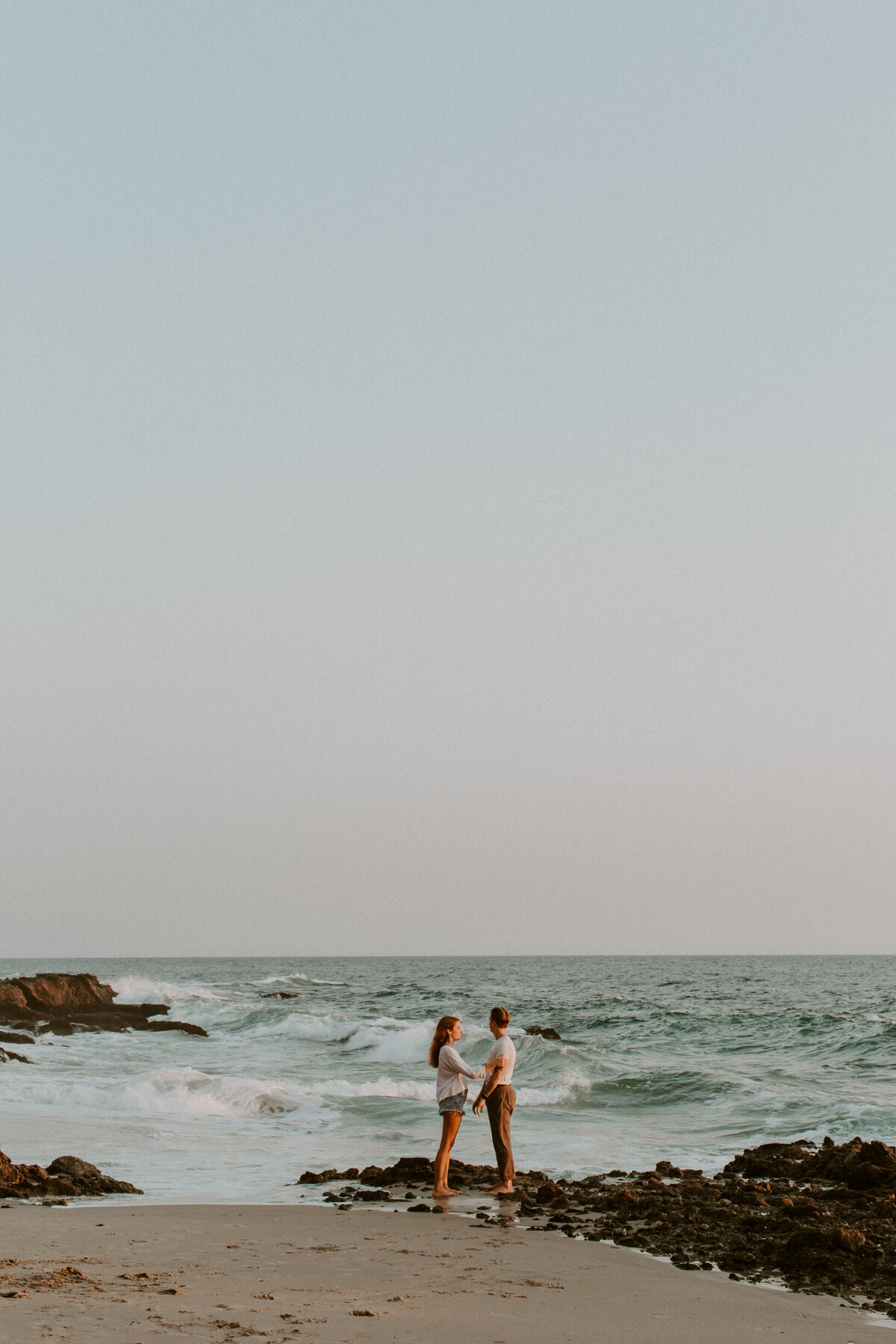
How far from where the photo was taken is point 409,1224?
27.6 ft

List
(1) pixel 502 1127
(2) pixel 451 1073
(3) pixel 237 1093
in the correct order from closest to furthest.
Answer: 1. (1) pixel 502 1127
2. (2) pixel 451 1073
3. (3) pixel 237 1093

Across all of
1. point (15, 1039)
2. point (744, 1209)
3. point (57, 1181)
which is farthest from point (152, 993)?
point (744, 1209)

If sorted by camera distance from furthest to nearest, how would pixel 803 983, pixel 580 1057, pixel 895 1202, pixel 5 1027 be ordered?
pixel 803 983
pixel 5 1027
pixel 580 1057
pixel 895 1202

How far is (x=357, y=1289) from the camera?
6.41 m

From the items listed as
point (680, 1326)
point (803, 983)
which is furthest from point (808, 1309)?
point (803, 983)

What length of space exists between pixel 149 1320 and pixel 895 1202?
646 centimetres

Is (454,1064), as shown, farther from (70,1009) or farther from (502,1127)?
(70,1009)

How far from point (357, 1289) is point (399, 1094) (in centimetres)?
1185

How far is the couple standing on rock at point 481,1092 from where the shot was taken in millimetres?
9688

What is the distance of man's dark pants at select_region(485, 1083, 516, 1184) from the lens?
9781mm

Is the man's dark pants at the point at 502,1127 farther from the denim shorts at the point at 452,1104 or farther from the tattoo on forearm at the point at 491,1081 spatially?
the denim shorts at the point at 452,1104

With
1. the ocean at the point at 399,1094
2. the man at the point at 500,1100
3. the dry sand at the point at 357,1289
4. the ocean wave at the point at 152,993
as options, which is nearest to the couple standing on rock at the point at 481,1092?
the man at the point at 500,1100

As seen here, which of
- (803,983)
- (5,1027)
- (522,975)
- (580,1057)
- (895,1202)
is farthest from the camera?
A: (522,975)

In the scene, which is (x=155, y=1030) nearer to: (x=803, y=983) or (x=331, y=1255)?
(x=331, y=1255)
